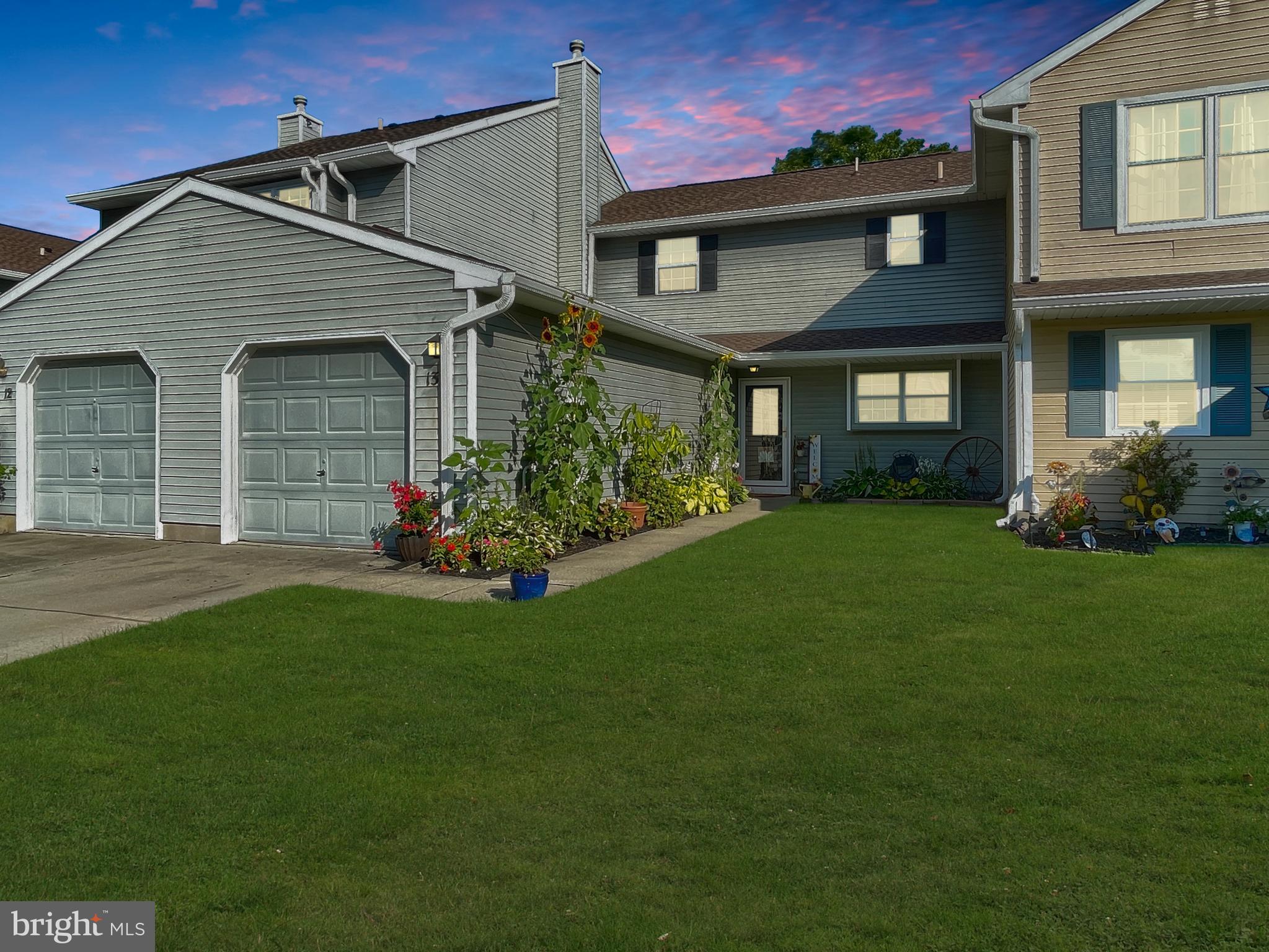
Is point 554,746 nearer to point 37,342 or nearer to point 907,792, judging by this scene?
point 907,792

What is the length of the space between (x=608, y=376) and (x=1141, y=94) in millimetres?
7141

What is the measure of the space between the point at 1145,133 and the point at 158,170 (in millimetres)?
17436

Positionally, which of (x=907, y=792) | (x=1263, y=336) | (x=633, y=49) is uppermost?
(x=633, y=49)

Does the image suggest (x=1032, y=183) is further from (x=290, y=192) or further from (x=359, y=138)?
(x=290, y=192)

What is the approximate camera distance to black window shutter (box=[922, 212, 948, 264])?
51.5ft

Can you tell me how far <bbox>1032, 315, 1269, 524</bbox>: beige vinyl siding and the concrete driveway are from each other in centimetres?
798

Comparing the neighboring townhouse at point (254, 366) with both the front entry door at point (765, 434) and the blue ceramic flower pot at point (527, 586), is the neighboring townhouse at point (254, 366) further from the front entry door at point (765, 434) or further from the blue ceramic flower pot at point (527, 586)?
the front entry door at point (765, 434)

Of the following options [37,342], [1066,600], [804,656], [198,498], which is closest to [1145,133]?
[1066,600]

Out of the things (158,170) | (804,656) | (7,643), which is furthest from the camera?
(158,170)

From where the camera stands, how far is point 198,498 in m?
10.5

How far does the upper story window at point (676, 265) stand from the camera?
17.6 metres

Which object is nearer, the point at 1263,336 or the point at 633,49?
the point at 1263,336

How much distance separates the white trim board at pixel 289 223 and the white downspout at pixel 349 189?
4427mm

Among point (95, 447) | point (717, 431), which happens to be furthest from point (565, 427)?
point (95, 447)
